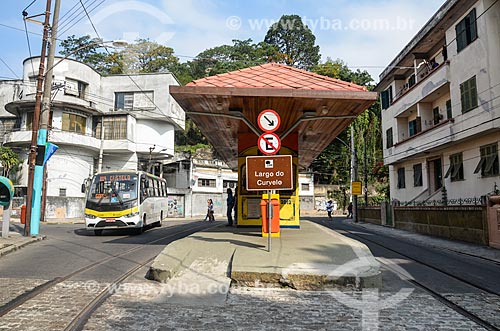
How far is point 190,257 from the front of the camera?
766cm

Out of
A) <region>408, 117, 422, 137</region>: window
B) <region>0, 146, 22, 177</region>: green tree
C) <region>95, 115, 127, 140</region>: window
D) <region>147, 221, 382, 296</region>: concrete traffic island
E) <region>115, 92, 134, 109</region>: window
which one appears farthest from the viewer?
<region>115, 92, 134, 109</region>: window

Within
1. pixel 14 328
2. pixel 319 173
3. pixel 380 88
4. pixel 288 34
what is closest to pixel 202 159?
pixel 319 173

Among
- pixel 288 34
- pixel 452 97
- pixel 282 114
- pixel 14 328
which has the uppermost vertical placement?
pixel 288 34

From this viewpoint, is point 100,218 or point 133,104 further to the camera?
point 133,104

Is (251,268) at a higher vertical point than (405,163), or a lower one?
lower

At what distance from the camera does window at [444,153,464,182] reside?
2050 cm

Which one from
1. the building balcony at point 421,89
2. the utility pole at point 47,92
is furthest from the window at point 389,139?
the utility pole at point 47,92

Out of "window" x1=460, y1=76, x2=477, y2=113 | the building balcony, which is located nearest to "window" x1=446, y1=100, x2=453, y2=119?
the building balcony

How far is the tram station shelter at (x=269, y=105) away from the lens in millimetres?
9336

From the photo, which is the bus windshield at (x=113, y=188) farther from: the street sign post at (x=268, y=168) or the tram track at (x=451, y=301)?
the tram track at (x=451, y=301)

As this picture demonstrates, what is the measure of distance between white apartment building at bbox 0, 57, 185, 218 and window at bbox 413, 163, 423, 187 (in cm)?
2368

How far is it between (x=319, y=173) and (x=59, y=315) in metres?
49.2

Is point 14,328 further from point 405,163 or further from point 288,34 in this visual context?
point 288,34

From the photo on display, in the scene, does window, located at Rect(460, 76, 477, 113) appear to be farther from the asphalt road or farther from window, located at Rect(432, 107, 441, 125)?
the asphalt road
